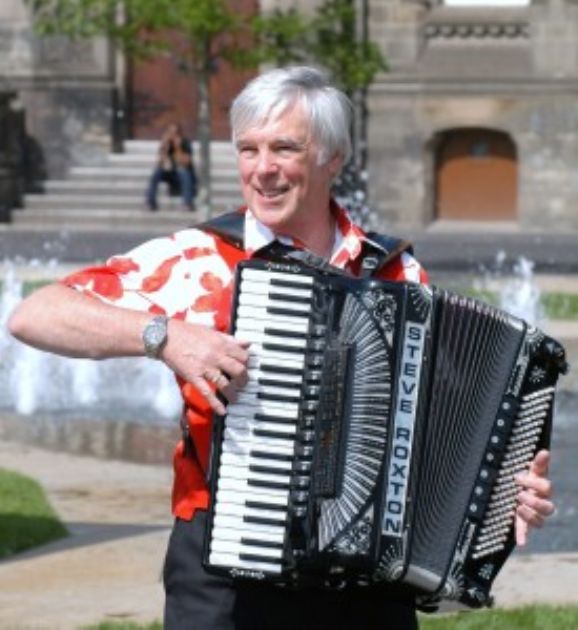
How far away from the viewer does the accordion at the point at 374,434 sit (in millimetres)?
4949

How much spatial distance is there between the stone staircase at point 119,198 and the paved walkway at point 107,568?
23.1 meters

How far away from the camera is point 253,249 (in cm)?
518

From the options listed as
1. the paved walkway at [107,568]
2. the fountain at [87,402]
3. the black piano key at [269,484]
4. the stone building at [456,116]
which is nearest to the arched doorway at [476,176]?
the stone building at [456,116]

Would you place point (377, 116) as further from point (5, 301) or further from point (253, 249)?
point (253, 249)

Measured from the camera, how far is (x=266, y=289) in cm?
489

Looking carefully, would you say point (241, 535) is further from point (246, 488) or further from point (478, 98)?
point (478, 98)

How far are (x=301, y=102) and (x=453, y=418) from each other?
68 centimetres

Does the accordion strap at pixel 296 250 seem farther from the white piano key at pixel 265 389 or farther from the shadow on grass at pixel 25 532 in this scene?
the shadow on grass at pixel 25 532

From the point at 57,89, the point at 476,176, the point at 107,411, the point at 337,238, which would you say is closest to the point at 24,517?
the point at 107,411

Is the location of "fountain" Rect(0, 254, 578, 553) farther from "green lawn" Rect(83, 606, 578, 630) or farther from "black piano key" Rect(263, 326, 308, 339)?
"black piano key" Rect(263, 326, 308, 339)

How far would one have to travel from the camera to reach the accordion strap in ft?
16.9

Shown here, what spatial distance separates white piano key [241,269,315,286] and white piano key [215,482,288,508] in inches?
15.3

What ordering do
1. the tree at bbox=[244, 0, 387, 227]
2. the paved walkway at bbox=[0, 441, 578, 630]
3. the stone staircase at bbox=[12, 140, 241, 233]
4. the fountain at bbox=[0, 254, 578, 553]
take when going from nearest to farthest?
the paved walkway at bbox=[0, 441, 578, 630]
the fountain at bbox=[0, 254, 578, 553]
the tree at bbox=[244, 0, 387, 227]
the stone staircase at bbox=[12, 140, 241, 233]

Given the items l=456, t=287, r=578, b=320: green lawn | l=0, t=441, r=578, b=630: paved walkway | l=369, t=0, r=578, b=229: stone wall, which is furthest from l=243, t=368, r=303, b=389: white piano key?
l=369, t=0, r=578, b=229: stone wall
